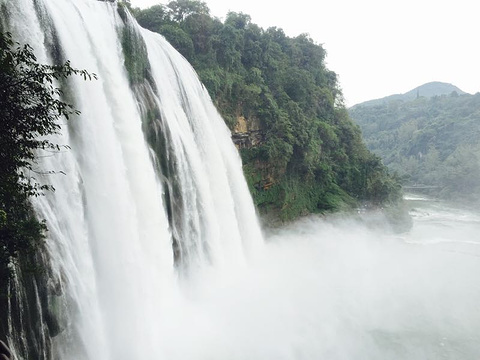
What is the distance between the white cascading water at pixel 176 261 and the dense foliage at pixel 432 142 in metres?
26.1

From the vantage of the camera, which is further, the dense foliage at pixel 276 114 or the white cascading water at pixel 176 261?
the dense foliage at pixel 276 114

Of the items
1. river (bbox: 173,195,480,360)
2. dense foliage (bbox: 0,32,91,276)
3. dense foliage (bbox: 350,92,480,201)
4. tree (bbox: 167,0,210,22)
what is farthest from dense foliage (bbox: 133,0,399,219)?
dense foliage (bbox: 0,32,91,276)

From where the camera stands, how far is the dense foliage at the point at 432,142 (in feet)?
147

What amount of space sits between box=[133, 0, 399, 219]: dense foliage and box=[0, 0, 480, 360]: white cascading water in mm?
3225

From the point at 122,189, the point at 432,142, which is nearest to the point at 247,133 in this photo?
the point at 122,189

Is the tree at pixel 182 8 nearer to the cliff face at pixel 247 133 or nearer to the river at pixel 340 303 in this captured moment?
the cliff face at pixel 247 133

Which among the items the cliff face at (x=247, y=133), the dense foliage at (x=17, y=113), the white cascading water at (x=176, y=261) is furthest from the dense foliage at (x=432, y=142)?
the dense foliage at (x=17, y=113)

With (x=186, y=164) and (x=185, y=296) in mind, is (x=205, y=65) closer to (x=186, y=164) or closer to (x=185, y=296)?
(x=186, y=164)

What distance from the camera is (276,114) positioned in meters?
20.9

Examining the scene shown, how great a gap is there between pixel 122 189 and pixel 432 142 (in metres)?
65.4

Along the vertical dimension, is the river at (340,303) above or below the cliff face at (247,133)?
below

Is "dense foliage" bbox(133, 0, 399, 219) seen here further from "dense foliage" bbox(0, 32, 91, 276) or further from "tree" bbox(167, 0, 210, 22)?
"dense foliage" bbox(0, 32, 91, 276)

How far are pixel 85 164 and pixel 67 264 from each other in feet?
7.20

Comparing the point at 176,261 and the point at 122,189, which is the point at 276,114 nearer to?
the point at 176,261
